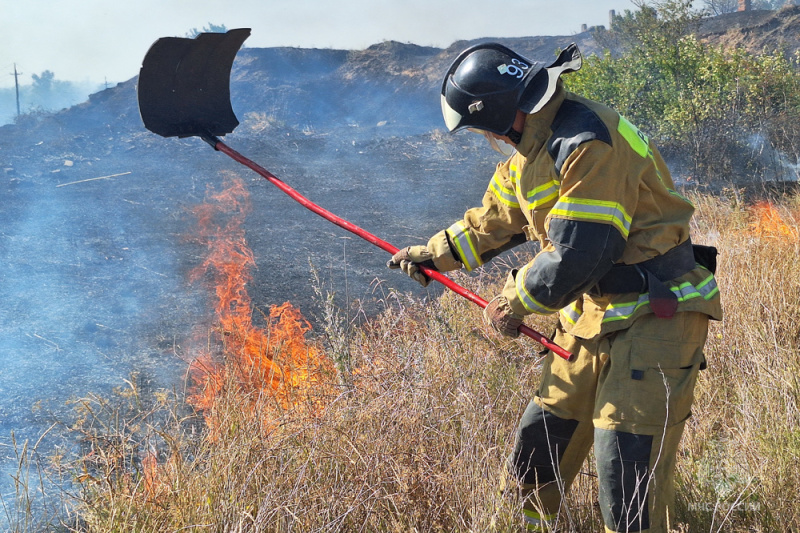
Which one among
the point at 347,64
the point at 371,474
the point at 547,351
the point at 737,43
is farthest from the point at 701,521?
the point at 347,64

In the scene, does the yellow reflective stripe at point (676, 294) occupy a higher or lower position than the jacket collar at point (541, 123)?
lower

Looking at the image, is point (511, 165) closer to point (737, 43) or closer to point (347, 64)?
point (737, 43)

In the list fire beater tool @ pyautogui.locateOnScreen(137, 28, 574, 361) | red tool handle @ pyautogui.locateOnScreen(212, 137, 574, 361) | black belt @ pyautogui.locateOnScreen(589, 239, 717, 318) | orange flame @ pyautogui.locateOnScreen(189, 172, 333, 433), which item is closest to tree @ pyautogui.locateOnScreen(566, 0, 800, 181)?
orange flame @ pyautogui.locateOnScreen(189, 172, 333, 433)

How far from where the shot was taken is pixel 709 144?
10594mm

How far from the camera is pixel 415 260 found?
9.78 feet

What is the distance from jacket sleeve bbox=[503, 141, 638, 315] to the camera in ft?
6.99

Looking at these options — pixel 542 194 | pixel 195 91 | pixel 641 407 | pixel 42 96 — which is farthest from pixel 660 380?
pixel 42 96

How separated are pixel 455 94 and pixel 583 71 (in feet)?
31.6

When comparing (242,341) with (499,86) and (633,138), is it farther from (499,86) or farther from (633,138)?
(633,138)

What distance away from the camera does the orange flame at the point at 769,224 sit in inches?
229

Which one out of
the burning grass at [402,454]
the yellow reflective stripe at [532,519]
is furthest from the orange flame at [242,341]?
the yellow reflective stripe at [532,519]

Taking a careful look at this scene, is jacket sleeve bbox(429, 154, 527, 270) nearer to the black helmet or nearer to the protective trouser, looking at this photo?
the black helmet

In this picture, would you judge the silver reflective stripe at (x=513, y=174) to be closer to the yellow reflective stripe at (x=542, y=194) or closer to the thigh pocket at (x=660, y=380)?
the yellow reflective stripe at (x=542, y=194)

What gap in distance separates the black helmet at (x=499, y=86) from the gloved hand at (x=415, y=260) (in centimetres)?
67
